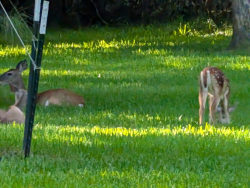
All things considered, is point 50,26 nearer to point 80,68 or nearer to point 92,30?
point 92,30

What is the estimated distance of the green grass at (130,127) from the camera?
621 centimetres

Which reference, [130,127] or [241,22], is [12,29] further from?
[130,127]

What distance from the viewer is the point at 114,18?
28.8 metres

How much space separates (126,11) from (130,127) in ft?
64.7

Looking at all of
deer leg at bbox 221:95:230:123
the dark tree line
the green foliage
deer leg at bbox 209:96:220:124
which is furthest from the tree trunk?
deer leg at bbox 209:96:220:124

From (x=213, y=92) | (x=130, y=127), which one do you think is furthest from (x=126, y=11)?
(x=130, y=127)

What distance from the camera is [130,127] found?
9492 millimetres

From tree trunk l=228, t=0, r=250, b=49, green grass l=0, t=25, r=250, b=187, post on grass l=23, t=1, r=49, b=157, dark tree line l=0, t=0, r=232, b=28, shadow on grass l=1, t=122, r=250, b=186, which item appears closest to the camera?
green grass l=0, t=25, r=250, b=187

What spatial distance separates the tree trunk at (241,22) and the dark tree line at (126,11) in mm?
7691

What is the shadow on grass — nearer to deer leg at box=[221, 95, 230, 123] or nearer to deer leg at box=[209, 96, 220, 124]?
deer leg at box=[209, 96, 220, 124]

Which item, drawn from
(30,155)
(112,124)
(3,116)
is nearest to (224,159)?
(30,155)

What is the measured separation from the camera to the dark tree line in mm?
27828

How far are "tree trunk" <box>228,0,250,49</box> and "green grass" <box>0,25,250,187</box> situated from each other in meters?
0.63

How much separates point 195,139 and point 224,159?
1.01m
